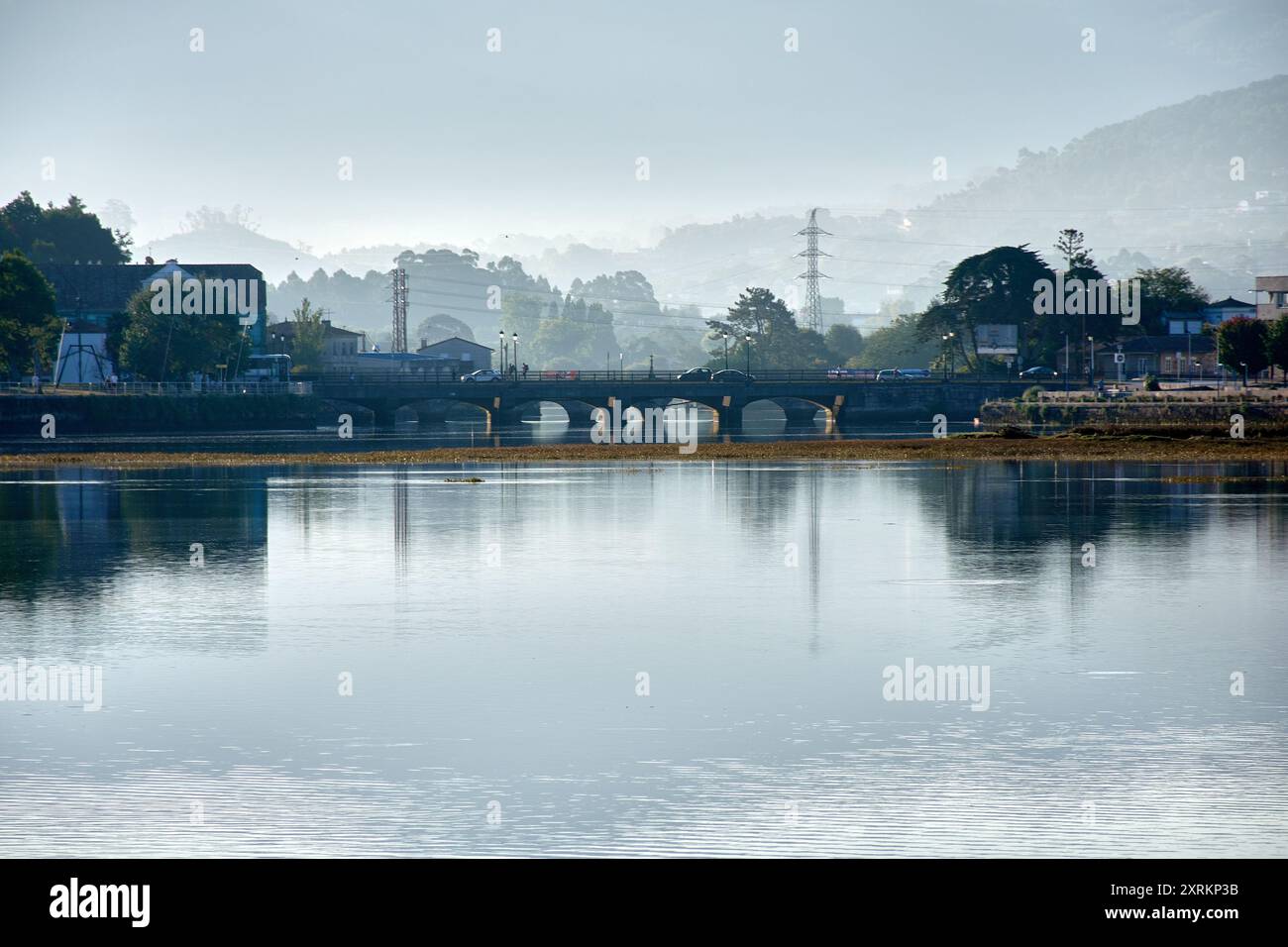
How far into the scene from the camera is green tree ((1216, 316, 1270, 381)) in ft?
391

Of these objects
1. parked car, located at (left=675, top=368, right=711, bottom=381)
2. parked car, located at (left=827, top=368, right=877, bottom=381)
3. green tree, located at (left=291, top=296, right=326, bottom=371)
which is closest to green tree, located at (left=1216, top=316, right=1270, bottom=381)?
parked car, located at (left=827, top=368, right=877, bottom=381)

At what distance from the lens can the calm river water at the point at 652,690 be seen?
13.9m

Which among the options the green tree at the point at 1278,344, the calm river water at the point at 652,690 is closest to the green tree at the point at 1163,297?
the green tree at the point at 1278,344

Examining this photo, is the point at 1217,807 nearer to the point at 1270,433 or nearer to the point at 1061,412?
the point at 1270,433

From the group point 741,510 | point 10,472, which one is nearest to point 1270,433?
point 741,510

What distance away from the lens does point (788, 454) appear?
3342 inches

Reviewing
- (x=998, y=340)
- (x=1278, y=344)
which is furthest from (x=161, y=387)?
(x=998, y=340)

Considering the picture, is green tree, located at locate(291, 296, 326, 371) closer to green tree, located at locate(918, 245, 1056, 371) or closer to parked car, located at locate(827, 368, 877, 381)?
parked car, located at locate(827, 368, 877, 381)

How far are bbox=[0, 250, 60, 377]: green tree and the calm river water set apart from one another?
269ft

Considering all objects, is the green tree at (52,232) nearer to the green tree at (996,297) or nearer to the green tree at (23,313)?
the green tree at (23,313)

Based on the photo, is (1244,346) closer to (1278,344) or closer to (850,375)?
(1278,344)

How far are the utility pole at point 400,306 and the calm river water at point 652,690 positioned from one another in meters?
139

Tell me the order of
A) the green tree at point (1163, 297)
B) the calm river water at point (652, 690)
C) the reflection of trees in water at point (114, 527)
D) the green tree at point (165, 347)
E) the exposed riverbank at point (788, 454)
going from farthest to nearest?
the green tree at point (1163, 297) → the green tree at point (165, 347) → the exposed riverbank at point (788, 454) → the reflection of trees in water at point (114, 527) → the calm river water at point (652, 690)
